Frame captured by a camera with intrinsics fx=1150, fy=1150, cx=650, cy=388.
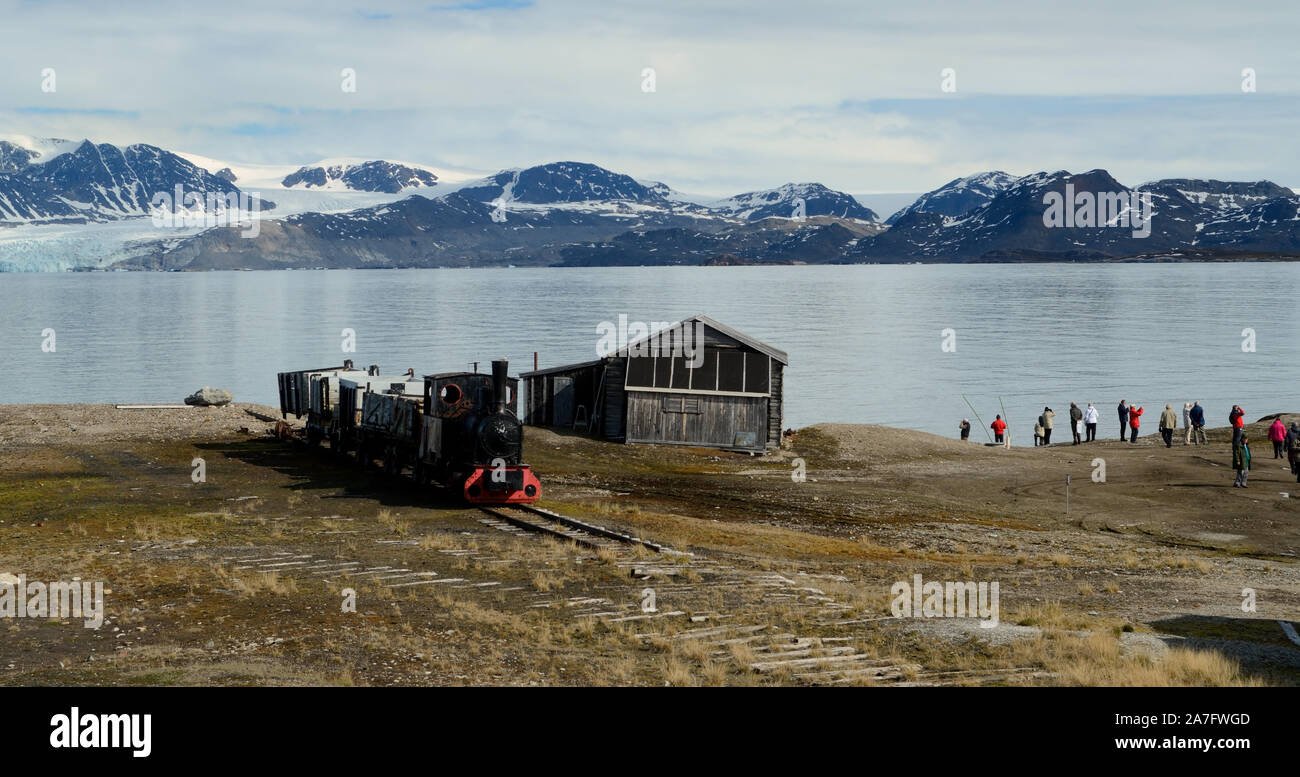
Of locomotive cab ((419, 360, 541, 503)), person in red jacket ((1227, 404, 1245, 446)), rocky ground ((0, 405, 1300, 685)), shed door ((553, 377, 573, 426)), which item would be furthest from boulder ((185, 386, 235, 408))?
person in red jacket ((1227, 404, 1245, 446))

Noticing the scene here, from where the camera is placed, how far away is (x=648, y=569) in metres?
24.0

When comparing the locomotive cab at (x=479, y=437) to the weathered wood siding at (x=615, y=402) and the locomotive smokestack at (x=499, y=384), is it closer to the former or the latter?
the locomotive smokestack at (x=499, y=384)

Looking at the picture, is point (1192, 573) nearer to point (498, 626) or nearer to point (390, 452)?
point (498, 626)

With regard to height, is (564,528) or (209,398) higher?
(209,398)

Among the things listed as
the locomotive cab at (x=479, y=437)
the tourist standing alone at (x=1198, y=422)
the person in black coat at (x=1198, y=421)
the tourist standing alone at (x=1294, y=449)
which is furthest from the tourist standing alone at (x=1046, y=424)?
the locomotive cab at (x=479, y=437)

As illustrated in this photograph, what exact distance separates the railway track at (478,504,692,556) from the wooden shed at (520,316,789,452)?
1689cm

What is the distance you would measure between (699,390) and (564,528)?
68.5 ft

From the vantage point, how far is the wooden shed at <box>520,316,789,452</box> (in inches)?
1912

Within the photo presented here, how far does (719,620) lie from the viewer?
19.9 metres

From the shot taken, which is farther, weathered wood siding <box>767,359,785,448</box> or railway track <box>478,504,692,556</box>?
weathered wood siding <box>767,359,785,448</box>

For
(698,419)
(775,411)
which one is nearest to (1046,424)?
(775,411)

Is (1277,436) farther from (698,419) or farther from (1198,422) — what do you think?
(698,419)

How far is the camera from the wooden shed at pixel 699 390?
159 ft

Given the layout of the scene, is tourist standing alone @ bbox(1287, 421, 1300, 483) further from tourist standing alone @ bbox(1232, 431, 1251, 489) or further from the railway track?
the railway track
